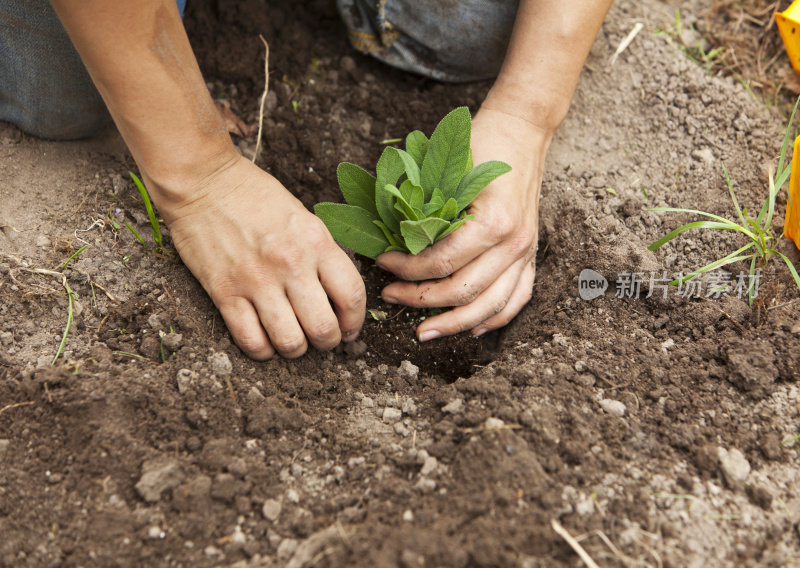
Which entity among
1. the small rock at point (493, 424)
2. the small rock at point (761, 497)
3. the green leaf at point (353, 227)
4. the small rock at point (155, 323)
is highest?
the green leaf at point (353, 227)

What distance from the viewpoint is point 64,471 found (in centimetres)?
124

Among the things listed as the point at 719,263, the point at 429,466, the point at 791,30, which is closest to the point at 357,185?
the point at 429,466

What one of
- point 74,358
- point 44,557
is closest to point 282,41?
point 74,358

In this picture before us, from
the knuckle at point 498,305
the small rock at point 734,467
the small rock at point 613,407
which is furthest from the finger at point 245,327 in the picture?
the small rock at point 734,467

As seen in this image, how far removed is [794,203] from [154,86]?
5.07 ft

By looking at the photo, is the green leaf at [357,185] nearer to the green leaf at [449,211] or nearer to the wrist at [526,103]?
the green leaf at [449,211]

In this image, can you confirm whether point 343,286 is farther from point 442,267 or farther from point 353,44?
point 353,44

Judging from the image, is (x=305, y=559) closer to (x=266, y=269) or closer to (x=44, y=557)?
(x=44, y=557)

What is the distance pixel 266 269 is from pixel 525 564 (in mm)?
791

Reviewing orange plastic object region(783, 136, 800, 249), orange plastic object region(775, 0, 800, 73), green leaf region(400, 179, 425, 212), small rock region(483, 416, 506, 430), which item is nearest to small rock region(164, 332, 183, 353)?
green leaf region(400, 179, 425, 212)

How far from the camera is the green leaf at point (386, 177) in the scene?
1.43 meters

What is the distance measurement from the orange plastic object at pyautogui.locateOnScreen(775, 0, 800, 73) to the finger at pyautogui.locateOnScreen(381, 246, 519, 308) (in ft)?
3.90

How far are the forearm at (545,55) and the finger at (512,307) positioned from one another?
1.38 feet

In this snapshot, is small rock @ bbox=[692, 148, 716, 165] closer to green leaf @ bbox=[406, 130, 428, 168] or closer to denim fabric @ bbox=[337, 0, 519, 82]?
denim fabric @ bbox=[337, 0, 519, 82]
